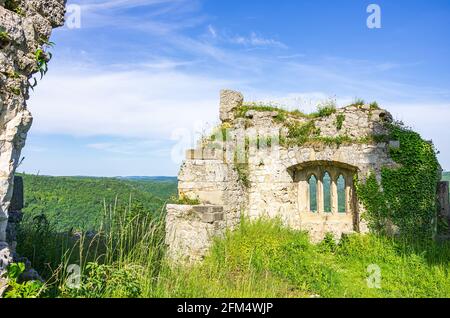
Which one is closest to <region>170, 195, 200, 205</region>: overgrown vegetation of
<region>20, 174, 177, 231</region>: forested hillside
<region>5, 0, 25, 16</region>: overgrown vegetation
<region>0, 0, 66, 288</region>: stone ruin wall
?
<region>0, 0, 66, 288</region>: stone ruin wall

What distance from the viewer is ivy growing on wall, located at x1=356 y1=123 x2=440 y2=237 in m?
8.91

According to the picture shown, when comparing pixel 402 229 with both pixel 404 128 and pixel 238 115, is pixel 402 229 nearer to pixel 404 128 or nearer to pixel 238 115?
pixel 404 128

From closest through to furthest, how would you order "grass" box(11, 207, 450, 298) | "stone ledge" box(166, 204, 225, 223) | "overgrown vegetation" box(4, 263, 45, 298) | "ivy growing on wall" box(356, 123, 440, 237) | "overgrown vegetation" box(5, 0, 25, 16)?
"overgrown vegetation" box(4, 263, 45, 298) → "overgrown vegetation" box(5, 0, 25, 16) → "grass" box(11, 207, 450, 298) → "stone ledge" box(166, 204, 225, 223) → "ivy growing on wall" box(356, 123, 440, 237)

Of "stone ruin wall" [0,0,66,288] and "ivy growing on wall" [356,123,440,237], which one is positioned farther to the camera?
"ivy growing on wall" [356,123,440,237]

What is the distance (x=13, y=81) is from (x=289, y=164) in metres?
7.10

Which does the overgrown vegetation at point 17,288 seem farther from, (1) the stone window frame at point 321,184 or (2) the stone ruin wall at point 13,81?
(1) the stone window frame at point 321,184

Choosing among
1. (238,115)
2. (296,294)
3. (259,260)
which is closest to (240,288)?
(296,294)

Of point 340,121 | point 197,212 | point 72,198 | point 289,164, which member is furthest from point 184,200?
point 72,198

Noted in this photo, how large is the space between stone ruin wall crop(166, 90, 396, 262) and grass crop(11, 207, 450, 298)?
2.21 feet

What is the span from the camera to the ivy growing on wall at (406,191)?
8906 mm

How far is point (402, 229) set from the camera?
8.93 m

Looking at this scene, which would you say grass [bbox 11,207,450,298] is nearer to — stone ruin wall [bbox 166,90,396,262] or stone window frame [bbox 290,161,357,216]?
stone ruin wall [bbox 166,90,396,262]

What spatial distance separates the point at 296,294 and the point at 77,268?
10.8ft

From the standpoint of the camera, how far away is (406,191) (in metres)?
8.98
